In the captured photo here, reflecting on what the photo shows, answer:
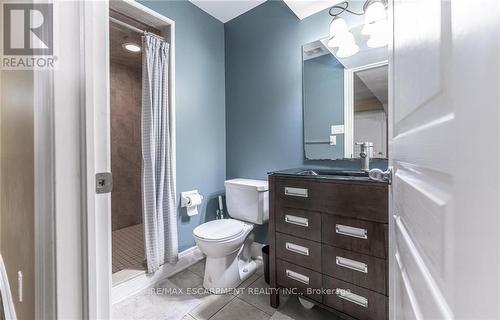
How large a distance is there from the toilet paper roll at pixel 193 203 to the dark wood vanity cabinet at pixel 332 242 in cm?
85

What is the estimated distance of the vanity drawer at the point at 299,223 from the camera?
1.33 meters

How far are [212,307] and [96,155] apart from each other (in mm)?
1405

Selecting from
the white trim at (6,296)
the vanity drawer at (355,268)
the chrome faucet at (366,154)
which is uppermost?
the chrome faucet at (366,154)

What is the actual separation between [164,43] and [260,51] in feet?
2.87

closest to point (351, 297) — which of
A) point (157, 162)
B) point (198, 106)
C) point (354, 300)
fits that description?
point (354, 300)

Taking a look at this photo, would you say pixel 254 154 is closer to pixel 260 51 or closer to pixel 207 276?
pixel 260 51

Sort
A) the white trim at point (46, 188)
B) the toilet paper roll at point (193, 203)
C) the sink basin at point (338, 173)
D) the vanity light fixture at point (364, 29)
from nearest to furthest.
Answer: the white trim at point (46, 188) < the vanity light fixture at point (364, 29) < the sink basin at point (338, 173) < the toilet paper roll at point (193, 203)

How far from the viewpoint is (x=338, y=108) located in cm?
178

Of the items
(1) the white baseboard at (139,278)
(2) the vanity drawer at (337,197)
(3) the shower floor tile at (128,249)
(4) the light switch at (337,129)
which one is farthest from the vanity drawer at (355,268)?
(3) the shower floor tile at (128,249)

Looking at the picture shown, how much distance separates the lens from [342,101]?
5.77ft

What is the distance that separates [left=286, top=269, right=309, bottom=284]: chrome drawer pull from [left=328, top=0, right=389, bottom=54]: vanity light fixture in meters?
1.60

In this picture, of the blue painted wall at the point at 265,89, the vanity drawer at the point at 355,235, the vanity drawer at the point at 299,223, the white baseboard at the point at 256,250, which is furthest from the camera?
the white baseboard at the point at 256,250

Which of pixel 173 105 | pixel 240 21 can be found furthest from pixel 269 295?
pixel 240 21

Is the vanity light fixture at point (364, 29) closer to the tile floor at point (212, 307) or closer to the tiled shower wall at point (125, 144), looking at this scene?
the tile floor at point (212, 307)
